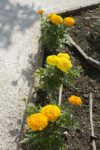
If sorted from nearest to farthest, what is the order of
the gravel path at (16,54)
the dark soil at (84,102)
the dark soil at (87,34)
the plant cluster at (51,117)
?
1. the plant cluster at (51,117)
2. the dark soil at (84,102)
3. the gravel path at (16,54)
4. the dark soil at (87,34)

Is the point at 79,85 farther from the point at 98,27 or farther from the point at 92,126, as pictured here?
the point at 98,27

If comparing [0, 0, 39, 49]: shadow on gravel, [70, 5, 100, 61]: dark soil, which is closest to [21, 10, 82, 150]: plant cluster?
[70, 5, 100, 61]: dark soil

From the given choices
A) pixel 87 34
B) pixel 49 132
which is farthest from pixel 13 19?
pixel 49 132

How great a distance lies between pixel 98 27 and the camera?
5023 mm

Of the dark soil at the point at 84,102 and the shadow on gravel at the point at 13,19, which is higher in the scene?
the shadow on gravel at the point at 13,19

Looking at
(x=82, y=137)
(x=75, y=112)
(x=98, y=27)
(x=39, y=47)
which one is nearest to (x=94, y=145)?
(x=82, y=137)

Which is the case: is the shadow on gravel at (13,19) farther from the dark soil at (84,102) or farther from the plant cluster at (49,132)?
the plant cluster at (49,132)

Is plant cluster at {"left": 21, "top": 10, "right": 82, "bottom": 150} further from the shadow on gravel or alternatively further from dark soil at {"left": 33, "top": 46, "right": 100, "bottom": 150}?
the shadow on gravel

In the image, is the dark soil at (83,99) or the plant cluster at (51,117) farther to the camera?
the dark soil at (83,99)

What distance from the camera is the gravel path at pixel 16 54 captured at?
3396 millimetres

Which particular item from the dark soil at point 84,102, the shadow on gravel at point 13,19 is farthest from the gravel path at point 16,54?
the dark soil at point 84,102

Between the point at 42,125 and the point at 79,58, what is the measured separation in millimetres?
2512

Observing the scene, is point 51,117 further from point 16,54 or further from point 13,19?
point 13,19

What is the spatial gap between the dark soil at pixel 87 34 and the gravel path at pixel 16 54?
654 mm
